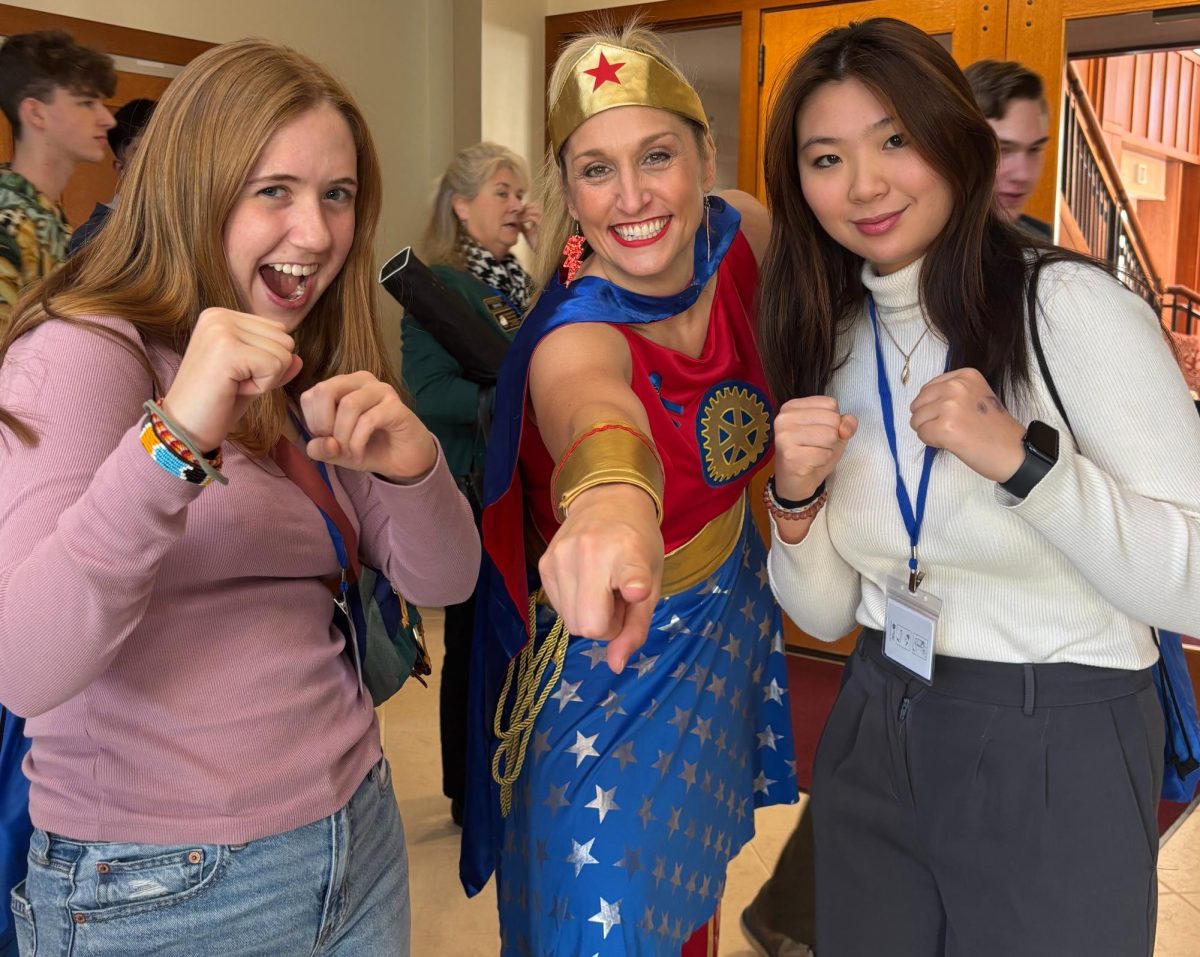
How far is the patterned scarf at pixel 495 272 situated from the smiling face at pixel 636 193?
54.9 inches

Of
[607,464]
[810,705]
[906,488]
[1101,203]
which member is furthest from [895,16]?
[607,464]

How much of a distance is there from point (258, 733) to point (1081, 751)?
0.87 meters

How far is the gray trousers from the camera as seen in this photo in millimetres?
1202

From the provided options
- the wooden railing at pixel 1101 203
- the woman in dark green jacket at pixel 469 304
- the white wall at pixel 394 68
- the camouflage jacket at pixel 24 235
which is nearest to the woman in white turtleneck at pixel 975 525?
the woman in dark green jacket at pixel 469 304

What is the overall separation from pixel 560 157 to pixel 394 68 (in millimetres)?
3739

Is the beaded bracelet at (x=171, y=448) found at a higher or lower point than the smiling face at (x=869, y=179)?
lower

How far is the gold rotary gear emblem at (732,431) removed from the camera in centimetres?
156

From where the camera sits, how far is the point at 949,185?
1.27 metres

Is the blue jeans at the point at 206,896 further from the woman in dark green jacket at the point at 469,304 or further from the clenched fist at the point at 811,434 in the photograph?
the woman in dark green jacket at the point at 469,304

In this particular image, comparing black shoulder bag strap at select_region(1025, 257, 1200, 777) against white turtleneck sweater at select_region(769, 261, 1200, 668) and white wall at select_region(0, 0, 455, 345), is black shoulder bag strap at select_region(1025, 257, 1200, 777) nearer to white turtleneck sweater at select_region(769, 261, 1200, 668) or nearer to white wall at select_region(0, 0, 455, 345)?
white turtleneck sweater at select_region(769, 261, 1200, 668)

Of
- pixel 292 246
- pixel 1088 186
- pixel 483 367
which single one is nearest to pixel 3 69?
pixel 483 367

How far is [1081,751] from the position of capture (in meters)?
1.21

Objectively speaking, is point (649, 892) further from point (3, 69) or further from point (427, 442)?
point (3, 69)

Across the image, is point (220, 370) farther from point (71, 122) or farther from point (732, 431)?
point (71, 122)
